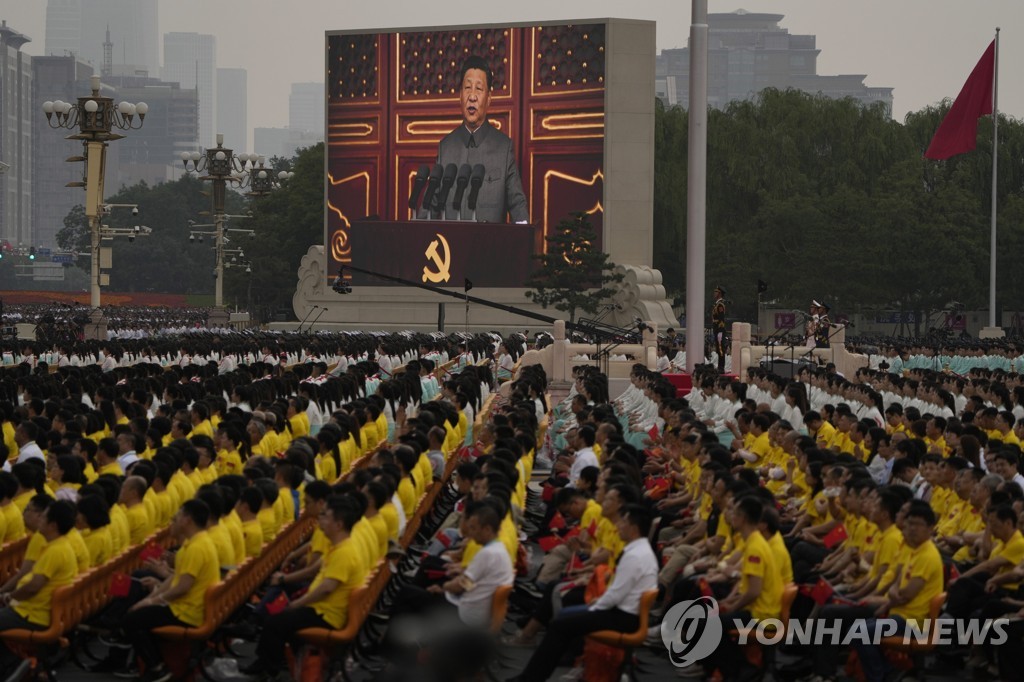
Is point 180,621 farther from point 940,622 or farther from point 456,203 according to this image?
point 456,203

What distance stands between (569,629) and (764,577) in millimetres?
1375

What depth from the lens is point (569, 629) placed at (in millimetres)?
9180

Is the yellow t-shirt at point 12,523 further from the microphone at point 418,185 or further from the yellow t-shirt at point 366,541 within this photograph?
the microphone at point 418,185

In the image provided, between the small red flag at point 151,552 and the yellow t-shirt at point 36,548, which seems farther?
the small red flag at point 151,552

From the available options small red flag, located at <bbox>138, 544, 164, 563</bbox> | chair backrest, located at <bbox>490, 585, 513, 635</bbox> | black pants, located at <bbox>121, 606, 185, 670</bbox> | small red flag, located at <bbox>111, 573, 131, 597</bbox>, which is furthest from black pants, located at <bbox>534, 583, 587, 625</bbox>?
small red flag, located at <bbox>111, 573, 131, 597</bbox>

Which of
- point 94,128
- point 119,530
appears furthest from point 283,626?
point 94,128

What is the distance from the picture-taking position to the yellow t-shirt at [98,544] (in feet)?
33.4

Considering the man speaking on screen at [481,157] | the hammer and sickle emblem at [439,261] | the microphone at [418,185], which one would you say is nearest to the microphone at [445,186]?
the man speaking on screen at [481,157]

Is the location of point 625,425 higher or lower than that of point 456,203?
lower

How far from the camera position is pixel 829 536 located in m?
11.5

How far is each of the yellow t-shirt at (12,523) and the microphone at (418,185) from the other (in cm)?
5012

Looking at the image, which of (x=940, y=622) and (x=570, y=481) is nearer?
(x=940, y=622)

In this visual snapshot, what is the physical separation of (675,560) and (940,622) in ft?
8.11

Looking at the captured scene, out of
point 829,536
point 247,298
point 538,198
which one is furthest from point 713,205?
point 829,536
